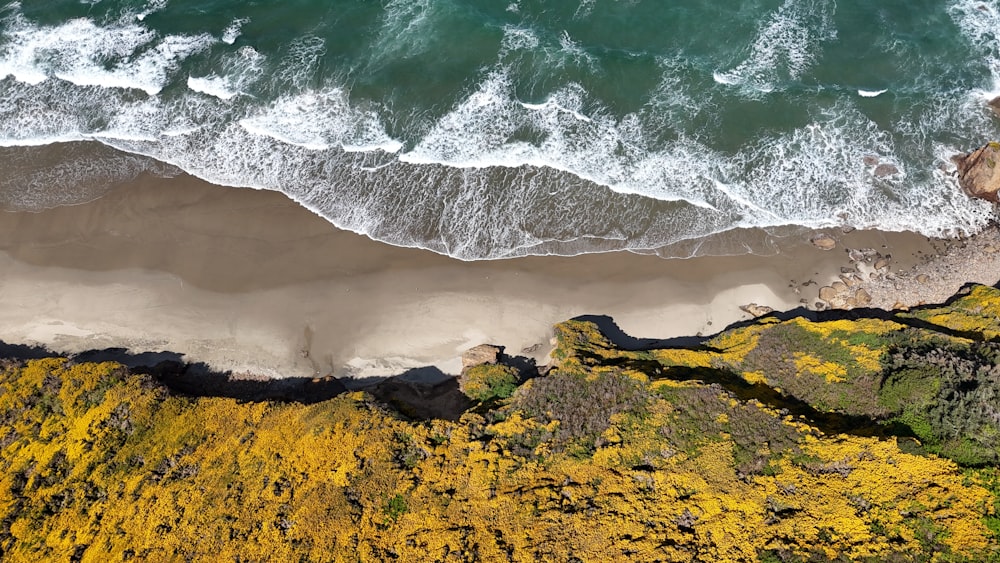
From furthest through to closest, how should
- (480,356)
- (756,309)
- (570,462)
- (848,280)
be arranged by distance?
1. (848,280)
2. (756,309)
3. (480,356)
4. (570,462)

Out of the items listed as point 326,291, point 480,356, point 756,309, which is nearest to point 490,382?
point 480,356

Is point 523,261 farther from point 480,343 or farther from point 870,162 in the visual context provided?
point 870,162

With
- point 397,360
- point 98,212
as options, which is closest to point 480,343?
point 397,360

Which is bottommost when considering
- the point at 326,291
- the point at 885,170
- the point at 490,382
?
the point at 490,382

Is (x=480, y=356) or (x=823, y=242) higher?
(x=823, y=242)

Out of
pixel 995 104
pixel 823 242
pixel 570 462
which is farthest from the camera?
pixel 995 104

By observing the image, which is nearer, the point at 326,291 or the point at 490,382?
the point at 490,382

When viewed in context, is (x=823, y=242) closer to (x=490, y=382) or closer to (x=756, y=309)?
(x=756, y=309)
